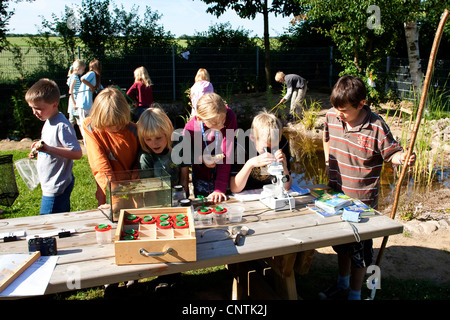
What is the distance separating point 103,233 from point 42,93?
4.63 feet

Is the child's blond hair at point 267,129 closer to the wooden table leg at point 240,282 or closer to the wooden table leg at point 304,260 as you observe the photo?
the wooden table leg at point 304,260

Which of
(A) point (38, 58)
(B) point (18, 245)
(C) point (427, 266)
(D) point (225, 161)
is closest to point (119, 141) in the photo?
(D) point (225, 161)

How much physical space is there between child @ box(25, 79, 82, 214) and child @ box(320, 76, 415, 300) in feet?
6.72

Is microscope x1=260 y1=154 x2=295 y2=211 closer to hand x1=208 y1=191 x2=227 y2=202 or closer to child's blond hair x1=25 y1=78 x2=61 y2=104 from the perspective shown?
hand x1=208 y1=191 x2=227 y2=202

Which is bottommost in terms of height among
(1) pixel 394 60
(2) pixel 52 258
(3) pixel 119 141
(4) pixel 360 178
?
(2) pixel 52 258

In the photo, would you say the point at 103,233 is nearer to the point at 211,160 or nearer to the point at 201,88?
the point at 211,160

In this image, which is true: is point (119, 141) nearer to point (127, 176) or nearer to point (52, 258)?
point (127, 176)

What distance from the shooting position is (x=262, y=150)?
282 centimetres

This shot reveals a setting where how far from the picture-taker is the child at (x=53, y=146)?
3.05 metres

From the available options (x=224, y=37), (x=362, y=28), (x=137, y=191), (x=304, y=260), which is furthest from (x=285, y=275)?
(x=224, y=37)

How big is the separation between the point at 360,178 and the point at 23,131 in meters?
8.28

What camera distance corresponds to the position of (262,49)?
50.7ft

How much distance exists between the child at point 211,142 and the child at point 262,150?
0.09 metres
